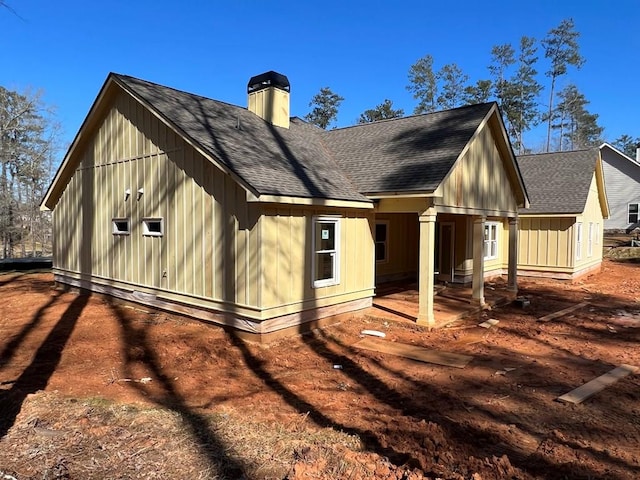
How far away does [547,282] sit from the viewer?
59.3 feet

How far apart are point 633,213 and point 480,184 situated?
3077 cm

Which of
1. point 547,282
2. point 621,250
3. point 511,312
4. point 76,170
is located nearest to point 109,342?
point 76,170

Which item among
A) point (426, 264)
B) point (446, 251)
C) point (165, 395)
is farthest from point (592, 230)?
point (165, 395)

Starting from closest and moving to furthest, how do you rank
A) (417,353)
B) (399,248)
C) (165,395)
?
(165,395) → (417,353) → (399,248)

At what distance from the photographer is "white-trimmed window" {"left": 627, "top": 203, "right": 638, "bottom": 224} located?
114ft

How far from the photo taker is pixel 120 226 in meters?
11.9

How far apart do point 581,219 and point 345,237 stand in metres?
13.5

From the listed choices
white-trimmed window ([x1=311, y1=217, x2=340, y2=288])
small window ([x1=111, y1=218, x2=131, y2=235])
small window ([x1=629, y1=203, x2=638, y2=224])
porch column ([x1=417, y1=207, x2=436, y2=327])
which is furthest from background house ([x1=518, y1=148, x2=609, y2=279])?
small window ([x1=629, y1=203, x2=638, y2=224])

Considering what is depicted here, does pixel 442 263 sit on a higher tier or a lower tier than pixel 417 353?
higher

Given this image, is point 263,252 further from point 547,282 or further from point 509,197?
point 547,282

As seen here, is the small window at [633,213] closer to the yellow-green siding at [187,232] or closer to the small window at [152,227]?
the yellow-green siding at [187,232]

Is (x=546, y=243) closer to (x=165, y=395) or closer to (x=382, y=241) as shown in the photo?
(x=382, y=241)

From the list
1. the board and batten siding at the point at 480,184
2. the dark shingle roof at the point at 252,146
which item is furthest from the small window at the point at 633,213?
the dark shingle roof at the point at 252,146

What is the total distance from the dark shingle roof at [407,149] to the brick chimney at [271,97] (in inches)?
73.7
